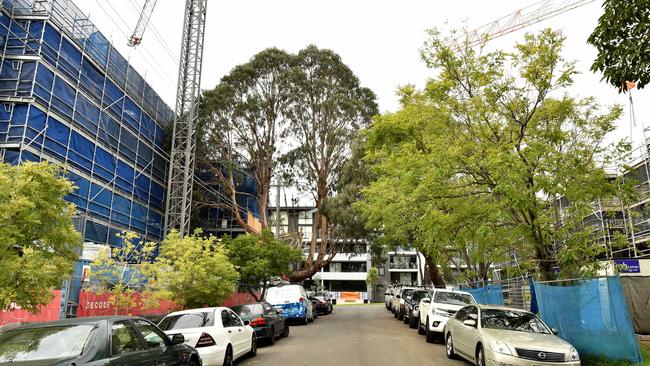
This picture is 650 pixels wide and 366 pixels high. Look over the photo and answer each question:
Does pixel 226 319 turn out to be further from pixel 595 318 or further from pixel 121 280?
pixel 595 318

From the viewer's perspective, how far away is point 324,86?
37.9 m

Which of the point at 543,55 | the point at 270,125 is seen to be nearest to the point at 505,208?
the point at 543,55

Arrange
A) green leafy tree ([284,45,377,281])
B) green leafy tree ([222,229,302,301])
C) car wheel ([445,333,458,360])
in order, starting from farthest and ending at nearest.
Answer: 1. green leafy tree ([284,45,377,281])
2. green leafy tree ([222,229,302,301])
3. car wheel ([445,333,458,360])

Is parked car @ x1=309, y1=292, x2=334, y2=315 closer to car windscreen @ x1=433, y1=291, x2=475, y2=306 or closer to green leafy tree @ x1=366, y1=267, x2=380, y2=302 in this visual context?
car windscreen @ x1=433, y1=291, x2=475, y2=306

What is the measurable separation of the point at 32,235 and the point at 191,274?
9355 millimetres

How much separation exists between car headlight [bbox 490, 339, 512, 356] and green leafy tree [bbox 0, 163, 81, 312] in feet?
25.9

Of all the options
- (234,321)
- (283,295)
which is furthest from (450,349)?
(283,295)

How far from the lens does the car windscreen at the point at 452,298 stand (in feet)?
55.0

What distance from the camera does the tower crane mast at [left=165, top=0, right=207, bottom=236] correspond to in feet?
116

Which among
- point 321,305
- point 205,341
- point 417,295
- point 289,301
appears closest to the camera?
point 205,341

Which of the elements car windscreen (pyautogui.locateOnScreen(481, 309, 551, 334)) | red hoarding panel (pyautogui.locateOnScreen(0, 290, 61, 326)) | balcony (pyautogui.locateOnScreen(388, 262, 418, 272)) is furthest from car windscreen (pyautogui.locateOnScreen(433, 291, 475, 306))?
balcony (pyautogui.locateOnScreen(388, 262, 418, 272))

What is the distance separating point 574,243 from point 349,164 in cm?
2103

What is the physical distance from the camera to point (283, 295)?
23656 mm

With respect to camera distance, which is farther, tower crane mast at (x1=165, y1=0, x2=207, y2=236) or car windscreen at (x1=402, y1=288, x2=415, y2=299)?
tower crane mast at (x1=165, y1=0, x2=207, y2=236)
